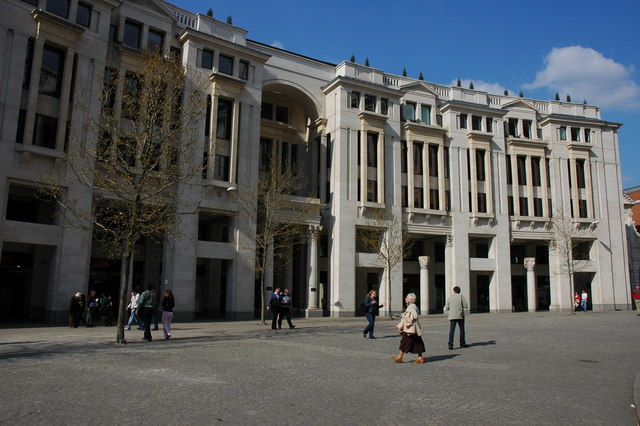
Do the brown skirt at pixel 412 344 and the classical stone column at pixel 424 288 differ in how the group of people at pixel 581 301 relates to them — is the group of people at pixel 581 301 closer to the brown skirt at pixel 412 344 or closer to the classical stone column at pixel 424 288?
the classical stone column at pixel 424 288

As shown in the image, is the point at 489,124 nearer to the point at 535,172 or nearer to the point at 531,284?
the point at 535,172

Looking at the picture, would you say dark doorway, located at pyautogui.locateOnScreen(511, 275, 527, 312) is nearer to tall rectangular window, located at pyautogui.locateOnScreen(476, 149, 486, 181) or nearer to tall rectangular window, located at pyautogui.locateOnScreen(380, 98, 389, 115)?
tall rectangular window, located at pyautogui.locateOnScreen(476, 149, 486, 181)

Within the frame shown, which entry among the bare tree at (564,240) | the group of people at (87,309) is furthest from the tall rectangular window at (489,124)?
the group of people at (87,309)

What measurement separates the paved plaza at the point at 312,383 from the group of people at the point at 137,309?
4.09 ft

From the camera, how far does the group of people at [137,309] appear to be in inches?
716

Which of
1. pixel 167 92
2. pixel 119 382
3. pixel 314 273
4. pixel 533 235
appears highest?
pixel 167 92

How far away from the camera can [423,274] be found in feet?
137

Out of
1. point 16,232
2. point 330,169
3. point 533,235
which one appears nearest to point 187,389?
point 16,232

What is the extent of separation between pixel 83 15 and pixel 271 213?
629 inches

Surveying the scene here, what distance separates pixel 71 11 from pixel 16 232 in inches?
503

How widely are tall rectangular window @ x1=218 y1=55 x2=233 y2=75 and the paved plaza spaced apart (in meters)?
22.4

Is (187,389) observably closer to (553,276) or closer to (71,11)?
(71,11)

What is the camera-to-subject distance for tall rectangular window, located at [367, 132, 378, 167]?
4075 centimetres

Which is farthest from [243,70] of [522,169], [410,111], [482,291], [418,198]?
[482,291]
